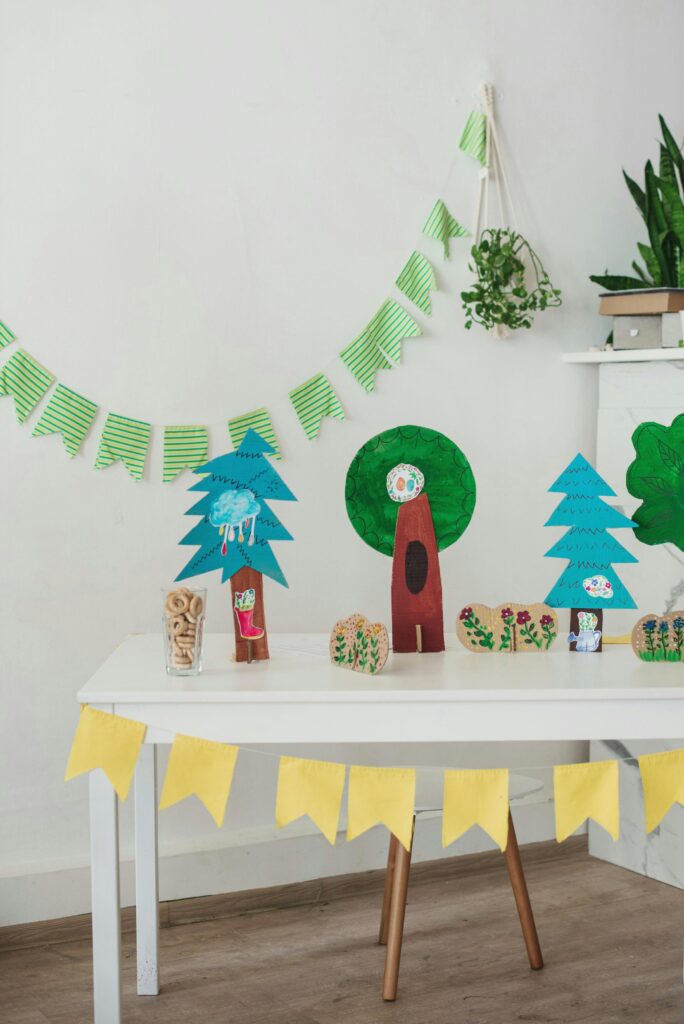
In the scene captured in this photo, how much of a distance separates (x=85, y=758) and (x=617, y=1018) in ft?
3.77

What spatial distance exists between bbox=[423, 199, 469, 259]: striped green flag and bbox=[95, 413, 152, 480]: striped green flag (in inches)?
32.8

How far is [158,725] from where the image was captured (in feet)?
5.52

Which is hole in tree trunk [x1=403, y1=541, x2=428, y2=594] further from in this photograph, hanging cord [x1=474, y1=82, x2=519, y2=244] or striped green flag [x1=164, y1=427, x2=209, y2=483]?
hanging cord [x1=474, y1=82, x2=519, y2=244]

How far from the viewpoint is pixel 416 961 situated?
2.33 metres

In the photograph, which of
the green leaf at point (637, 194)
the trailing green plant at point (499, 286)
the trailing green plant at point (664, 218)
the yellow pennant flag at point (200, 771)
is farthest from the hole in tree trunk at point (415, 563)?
the green leaf at point (637, 194)

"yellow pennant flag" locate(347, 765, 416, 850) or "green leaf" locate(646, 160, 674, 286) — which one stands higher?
"green leaf" locate(646, 160, 674, 286)

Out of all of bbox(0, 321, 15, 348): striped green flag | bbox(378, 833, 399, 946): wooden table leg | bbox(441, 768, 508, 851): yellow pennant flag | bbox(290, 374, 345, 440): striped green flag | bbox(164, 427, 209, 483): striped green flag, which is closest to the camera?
bbox(441, 768, 508, 851): yellow pennant flag

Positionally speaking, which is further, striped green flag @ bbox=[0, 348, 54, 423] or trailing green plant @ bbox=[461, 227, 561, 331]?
trailing green plant @ bbox=[461, 227, 561, 331]

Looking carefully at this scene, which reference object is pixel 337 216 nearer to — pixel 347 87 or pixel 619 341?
pixel 347 87

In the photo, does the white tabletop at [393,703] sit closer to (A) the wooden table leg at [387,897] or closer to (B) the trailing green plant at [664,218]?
(A) the wooden table leg at [387,897]

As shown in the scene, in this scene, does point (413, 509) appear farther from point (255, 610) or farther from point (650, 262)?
point (650, 262)

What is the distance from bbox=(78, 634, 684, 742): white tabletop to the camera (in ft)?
5.53

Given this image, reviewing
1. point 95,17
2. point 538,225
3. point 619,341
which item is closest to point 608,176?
point 538,225

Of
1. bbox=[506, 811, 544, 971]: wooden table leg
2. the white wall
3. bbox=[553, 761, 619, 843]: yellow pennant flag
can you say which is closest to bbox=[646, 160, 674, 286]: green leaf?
the white wall
